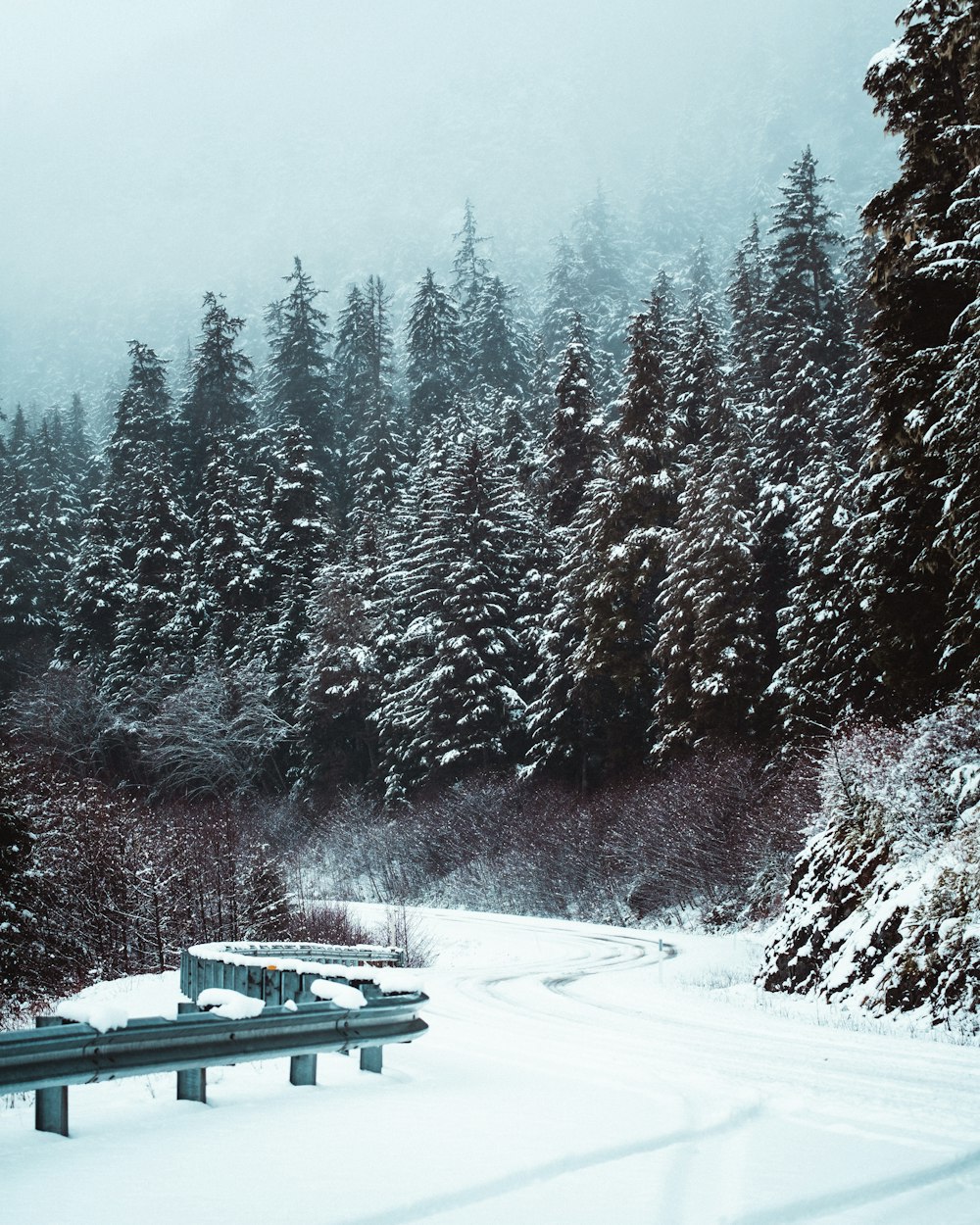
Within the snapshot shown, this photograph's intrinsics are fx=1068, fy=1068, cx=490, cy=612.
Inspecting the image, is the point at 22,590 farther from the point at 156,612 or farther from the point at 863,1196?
the point at 863,1196

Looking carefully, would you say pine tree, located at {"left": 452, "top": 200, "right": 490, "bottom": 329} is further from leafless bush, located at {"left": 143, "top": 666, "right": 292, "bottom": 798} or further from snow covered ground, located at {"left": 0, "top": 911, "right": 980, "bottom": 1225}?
snow covered ground, located at {"left": 0, "top": 911, "right": 980, "bottom": 1225}

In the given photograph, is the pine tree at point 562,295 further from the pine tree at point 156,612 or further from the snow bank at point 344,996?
the snow bank at point 344,996

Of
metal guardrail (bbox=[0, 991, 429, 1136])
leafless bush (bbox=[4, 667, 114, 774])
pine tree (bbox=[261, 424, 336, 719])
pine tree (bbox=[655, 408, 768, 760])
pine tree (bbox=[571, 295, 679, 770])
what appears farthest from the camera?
pine tree (bbox=[261, 424, 336, 719])

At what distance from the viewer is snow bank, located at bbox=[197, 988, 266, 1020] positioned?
5676 millimetres

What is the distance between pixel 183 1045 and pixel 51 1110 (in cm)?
66

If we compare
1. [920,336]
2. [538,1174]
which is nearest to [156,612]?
[920,336]

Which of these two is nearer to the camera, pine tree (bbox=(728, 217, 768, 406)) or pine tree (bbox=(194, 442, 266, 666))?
pine tree (bbox=(728, 217, 768, 406))

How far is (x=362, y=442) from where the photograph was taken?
2731 inches

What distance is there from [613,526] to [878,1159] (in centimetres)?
3379

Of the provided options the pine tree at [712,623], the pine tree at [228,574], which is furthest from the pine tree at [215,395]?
the pine tree at [712,623]

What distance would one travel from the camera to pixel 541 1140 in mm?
5438

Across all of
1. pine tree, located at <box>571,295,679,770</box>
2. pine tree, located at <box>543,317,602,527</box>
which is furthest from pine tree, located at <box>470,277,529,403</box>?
pine tree, located at <box>571,295,679,770</box>

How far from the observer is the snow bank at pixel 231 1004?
568 cm

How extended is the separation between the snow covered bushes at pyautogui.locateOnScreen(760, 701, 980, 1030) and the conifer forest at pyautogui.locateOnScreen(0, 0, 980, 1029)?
0.05m
